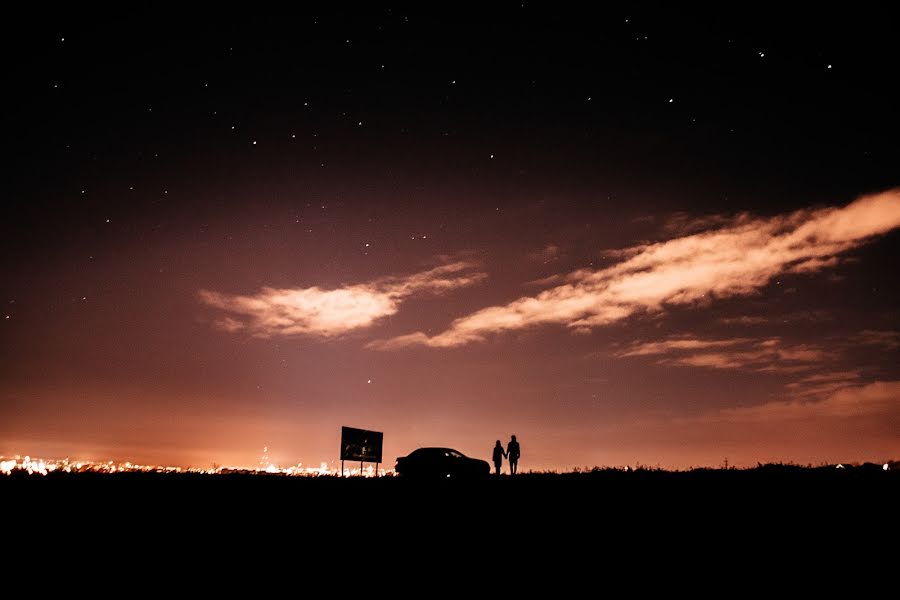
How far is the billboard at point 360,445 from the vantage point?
2630 centimetres

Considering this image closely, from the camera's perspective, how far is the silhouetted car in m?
23.4

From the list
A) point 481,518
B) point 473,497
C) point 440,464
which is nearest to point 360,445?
point 440,464

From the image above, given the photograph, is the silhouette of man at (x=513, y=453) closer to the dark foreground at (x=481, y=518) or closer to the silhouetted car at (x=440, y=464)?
the silhouetted car at (x=440, y=464)

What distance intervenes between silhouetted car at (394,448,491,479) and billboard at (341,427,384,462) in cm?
288

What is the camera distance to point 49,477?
1257 centimetres

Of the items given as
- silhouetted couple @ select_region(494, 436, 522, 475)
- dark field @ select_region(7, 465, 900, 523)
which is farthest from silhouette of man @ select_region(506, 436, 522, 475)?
dark field @ select_region(7, 465, 900, 523)

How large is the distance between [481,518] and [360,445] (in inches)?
743

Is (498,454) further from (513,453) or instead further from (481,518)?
(481,518)

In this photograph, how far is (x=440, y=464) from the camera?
23.5 m

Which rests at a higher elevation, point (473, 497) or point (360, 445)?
point (360, 445)

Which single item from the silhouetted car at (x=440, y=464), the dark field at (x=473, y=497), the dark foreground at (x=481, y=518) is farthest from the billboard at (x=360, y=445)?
the dark foreground at (x=481, y=518)

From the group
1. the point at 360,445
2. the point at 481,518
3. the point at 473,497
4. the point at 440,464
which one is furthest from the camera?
the point at 360,445

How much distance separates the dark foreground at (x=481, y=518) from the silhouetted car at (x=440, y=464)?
38.1ft

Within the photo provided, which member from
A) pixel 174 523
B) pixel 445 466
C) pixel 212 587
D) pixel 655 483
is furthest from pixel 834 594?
pixel 445 466
